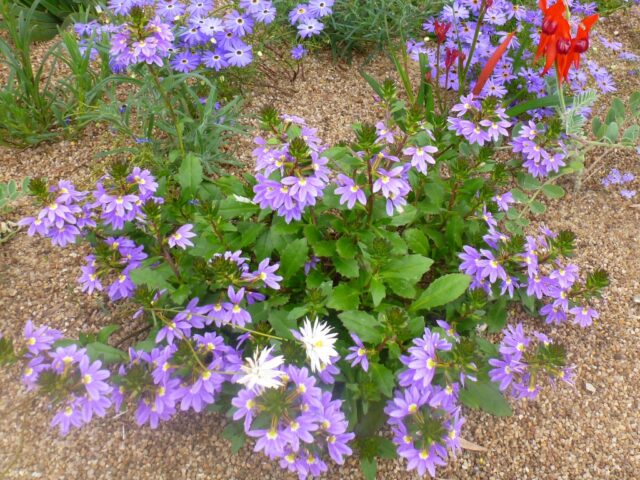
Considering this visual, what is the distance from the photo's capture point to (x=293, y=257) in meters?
1.82

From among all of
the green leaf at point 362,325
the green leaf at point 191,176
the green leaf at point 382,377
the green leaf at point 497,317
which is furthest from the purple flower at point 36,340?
Result: the green leaf at point 497,317

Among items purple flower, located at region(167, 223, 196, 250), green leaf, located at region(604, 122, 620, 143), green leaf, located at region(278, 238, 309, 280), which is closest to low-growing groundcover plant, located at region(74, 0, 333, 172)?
purple flower, located at region(167, 223, 196, 250)

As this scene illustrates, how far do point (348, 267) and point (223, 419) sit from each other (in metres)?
0.70

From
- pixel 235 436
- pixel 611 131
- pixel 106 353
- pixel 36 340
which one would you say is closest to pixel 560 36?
pixel 611 131

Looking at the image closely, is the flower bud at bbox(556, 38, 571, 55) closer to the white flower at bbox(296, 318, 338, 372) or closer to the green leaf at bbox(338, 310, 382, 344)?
the green leaf at bbox(338, 310, 382, 344)

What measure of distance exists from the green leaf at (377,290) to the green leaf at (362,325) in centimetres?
6

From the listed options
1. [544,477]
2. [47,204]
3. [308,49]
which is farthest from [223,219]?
[308,49]

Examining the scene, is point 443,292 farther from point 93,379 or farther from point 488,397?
point 93,379

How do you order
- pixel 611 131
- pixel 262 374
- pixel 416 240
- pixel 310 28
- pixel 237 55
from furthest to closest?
1. pixel 310 28
2. pixel 237 55
3. pixel 611 131
4. pixel 416 240
5. pixel 262 374

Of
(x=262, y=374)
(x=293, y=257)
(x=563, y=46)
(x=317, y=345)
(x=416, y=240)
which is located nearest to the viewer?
(x=262, y=374)

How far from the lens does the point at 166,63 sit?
7.91 ft

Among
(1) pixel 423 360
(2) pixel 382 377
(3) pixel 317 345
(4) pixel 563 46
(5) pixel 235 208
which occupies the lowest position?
(2) pixel 382 377

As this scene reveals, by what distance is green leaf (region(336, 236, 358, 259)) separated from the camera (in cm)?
177

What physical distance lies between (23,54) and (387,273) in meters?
2.05
